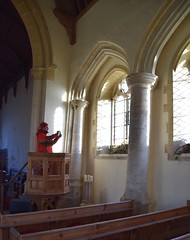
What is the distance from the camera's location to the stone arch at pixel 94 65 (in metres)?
7.07

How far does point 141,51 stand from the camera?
18.5ft

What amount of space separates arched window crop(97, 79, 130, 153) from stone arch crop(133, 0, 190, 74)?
1.72 metres

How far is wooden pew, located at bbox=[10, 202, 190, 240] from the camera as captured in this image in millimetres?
2633

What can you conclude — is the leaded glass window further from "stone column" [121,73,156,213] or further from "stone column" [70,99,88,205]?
"stone column" [70,99,88,205]

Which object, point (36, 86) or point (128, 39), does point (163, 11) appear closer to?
point (128, 39)

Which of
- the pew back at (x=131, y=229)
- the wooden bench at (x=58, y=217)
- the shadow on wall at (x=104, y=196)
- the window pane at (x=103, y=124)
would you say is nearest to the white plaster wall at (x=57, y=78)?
the window pane at (x=103, y=124)

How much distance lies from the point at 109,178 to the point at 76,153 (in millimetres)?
1134

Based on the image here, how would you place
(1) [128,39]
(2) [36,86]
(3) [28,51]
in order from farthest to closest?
(3) [28,51], (2) [36,86], (1) [128,39]

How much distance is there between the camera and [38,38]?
751 cm

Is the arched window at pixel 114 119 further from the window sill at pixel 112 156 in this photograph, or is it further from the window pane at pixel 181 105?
the window pane at pixel 181 105

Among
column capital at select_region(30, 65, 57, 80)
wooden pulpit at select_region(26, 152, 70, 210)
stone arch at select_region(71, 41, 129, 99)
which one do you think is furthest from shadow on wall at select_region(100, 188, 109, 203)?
column capital at select_region(30, 65, 57, 80)

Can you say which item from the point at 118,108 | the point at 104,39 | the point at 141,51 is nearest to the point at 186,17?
the point at 141,51

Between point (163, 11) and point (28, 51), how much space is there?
6.56 m

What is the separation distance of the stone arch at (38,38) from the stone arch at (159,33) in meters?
2.85
